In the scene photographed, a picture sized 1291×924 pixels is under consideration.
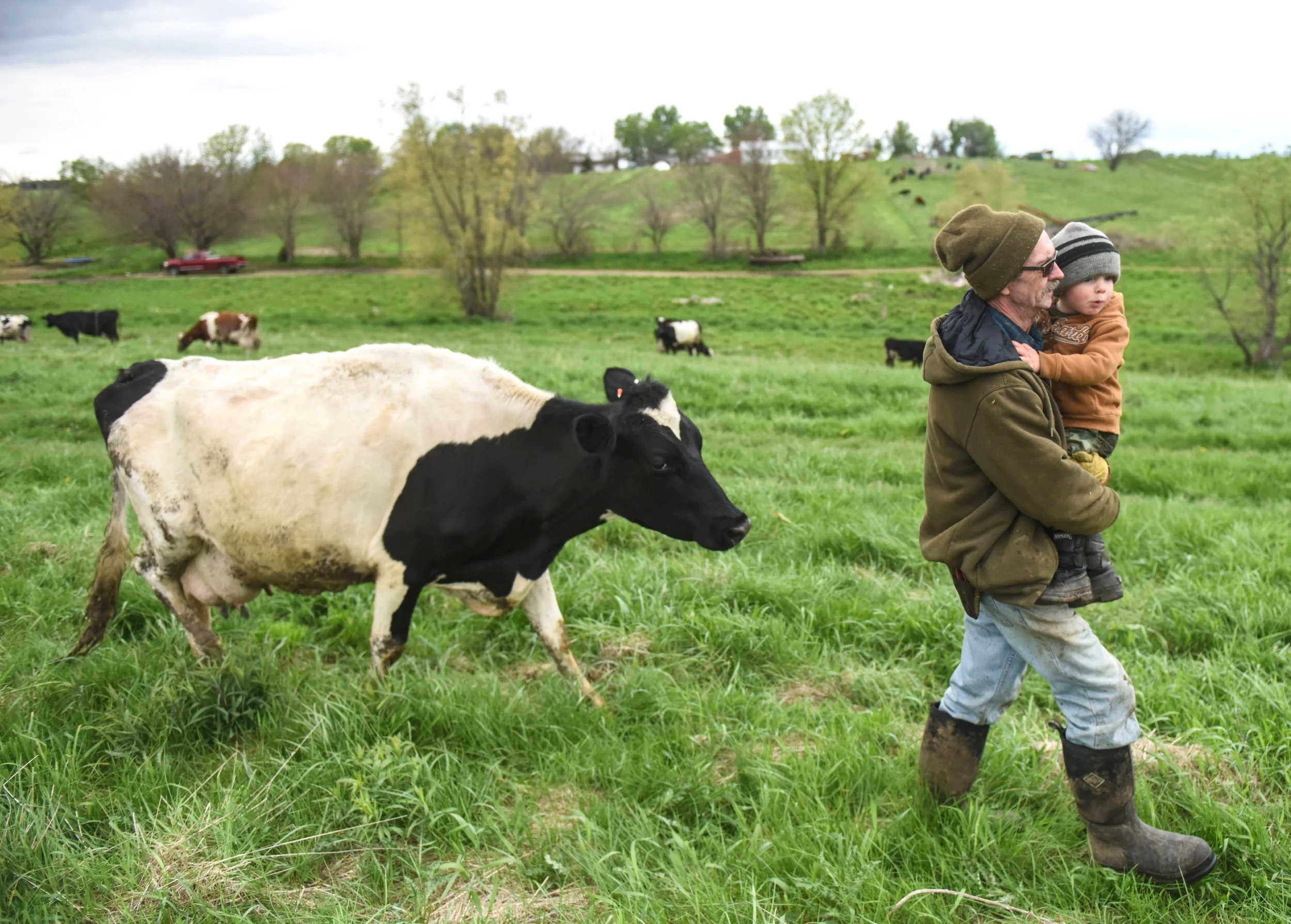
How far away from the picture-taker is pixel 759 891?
300 cm

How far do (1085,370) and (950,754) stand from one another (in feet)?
4.97

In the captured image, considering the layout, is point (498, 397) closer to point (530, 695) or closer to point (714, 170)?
point (530, 695)

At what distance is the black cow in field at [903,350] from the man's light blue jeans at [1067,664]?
2230 cm

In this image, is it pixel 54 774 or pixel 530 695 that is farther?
pixel 530 695

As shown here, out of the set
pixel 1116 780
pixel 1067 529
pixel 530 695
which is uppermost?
pixel 1067 529

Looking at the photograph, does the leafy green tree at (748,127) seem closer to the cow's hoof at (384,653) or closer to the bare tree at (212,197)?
the bare tree at (212,197)

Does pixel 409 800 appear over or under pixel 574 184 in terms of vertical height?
under

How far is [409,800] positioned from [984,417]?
101 inches

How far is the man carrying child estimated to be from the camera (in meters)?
2.67

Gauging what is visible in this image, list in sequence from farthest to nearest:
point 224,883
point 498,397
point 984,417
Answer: point 498,397
point 224,883
point 984,417

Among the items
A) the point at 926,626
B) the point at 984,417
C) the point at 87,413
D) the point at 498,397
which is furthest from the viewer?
the point at 87,413

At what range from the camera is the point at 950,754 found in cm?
335

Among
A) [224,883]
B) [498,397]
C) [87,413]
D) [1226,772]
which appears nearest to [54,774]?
[224,883]

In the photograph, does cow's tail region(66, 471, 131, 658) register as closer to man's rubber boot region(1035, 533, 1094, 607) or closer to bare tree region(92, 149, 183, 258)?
man's rubber boot region(1035, 533, 1094, 607)
